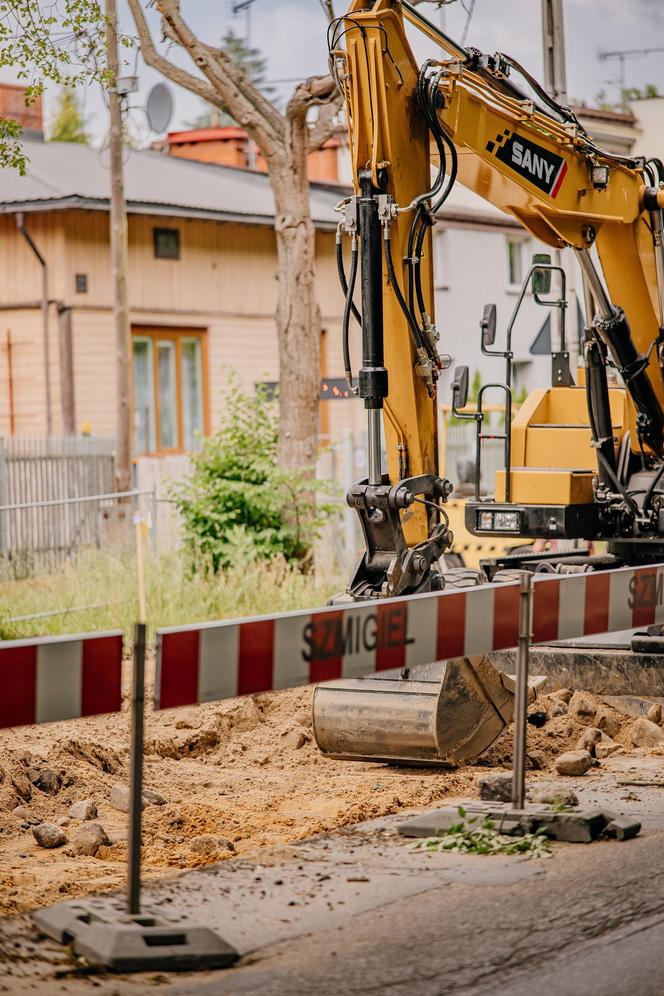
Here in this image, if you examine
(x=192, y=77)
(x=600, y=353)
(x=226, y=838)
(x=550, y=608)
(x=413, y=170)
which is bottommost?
(x=226, y=838)

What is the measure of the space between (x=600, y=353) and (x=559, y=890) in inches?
217

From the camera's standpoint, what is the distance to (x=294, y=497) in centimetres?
1688

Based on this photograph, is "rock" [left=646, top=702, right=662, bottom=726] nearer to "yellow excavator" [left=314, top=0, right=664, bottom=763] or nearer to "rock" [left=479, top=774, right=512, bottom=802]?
"yellow excavator" [left=314, top=0, right=664, bottom=763]

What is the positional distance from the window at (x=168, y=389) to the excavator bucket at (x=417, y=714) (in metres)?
22.8

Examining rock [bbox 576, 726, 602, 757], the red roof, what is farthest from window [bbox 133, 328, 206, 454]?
rock [bbox 576, 726, 602, 757]

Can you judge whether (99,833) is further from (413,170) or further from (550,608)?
(413,170)

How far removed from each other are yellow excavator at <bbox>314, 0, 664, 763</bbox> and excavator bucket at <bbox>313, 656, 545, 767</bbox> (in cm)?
1

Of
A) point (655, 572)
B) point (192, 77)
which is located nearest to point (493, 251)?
point (192, 77)

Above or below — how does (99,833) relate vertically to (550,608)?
below

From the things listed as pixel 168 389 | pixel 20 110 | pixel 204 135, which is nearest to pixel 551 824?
pixel 168 389

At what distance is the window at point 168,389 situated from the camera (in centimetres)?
3120

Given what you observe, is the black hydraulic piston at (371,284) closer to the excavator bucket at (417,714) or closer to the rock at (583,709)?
the excavator bucket at (417,714)

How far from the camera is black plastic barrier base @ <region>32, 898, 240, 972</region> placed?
212 inches

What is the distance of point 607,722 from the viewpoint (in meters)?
9.80
